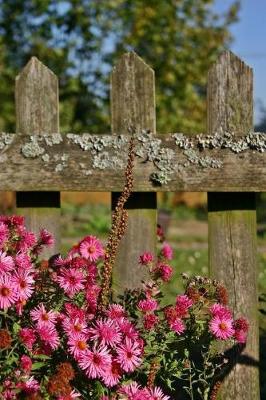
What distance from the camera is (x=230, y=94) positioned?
3094mm

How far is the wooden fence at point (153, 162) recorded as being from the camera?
308 centimetres

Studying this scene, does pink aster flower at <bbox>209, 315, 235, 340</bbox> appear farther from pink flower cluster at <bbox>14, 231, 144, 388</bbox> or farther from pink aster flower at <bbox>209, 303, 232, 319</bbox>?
pink flower cluster at <bbox>14, 231, 144, 388</bbox>

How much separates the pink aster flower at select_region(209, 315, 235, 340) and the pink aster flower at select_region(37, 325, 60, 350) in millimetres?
478

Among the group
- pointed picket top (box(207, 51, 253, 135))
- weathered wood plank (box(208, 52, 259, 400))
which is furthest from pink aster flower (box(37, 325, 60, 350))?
pointed picket top (box(207, 51, 253, 135))

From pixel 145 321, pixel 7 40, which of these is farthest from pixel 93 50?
pixel 145 321

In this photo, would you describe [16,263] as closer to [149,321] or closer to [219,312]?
[149,321]

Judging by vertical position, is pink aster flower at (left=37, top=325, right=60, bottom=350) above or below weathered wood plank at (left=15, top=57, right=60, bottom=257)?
below

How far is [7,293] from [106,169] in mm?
991

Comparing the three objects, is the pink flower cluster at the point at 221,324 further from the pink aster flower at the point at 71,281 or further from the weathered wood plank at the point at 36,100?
the weathered wood plank at the point at 36,100

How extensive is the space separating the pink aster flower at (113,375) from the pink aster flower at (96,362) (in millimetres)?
14

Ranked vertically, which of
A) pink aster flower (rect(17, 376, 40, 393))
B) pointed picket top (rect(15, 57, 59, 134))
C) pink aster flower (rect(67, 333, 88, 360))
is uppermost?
pointed picket top (rect(15, 57, 59, 134))

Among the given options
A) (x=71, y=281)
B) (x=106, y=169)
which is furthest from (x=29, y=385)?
(x=106, y=169)

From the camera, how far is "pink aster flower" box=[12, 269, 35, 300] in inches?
91.0

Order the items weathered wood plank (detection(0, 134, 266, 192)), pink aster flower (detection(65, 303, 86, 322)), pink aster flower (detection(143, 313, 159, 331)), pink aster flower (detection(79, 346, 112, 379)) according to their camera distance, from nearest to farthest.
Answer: pink aster flower (detection(79, 346, 112, 379))
pink aster flower (detection(65, 303, 86, 322))
pink aster flower (detection(143, 313, 159, 331))
weathered wood plank (detection(0, 134, 266, 192))
